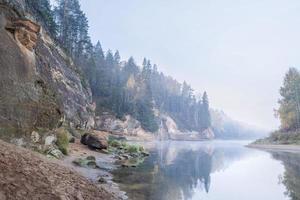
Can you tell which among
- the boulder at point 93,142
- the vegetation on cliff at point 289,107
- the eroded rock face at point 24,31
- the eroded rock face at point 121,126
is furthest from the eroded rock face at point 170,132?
the eroded rock face at point 24,31

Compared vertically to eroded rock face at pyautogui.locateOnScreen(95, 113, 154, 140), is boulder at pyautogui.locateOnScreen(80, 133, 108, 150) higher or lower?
lower

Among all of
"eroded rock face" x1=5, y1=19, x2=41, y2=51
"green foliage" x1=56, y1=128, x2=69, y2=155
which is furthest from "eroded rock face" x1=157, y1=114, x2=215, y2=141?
"eroded rock face" x1=5, y1=19, x2=41, y2=51

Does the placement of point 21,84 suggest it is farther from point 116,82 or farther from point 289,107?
point 116,82

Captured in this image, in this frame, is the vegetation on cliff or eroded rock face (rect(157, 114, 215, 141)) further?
eroded rock face (rect(157, 114, 215, 141))

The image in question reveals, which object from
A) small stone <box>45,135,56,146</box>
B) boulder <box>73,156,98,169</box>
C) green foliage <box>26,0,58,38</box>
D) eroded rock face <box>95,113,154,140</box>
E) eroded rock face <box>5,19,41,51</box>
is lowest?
boulder <box>73,156,98,169</box>

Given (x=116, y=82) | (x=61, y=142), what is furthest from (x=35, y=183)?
(x=116, y=82)

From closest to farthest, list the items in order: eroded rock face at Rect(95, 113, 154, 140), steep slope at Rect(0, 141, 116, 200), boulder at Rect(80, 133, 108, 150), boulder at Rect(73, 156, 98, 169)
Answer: steep slope at Rect(0, 141, 116, 200), boulder at Rect(73, 156, 98, 169), boulder at Rect(80, 133, 108, 150), eroded rock face at Rect(95, 113, 154, 140)

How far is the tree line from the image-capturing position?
53.2 metres

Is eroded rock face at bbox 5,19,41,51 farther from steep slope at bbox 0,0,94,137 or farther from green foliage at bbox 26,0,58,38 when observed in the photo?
green foliage at bbox 26,0,58,38

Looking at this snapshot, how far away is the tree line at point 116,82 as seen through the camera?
53.2m

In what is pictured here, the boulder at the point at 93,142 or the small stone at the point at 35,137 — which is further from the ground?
the small stone at the point at 35,137

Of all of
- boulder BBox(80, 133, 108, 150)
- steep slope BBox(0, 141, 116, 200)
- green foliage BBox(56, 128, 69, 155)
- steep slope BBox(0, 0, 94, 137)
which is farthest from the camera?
boulder BBox(80, 133, 108, 150)

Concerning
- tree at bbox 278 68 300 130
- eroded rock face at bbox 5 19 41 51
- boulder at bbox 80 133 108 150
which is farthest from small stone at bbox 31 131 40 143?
tree at bbox 278 68 300 130

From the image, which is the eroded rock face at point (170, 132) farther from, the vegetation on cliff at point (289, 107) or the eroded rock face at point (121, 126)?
the vegetation on cliff at point (289, 107)
